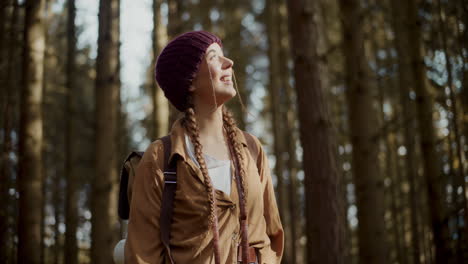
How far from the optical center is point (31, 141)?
7367mm

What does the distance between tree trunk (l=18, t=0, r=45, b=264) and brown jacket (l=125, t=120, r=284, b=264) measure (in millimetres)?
5444

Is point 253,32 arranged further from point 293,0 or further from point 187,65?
point 187,65

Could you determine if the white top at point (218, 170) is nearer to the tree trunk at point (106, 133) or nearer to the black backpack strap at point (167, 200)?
the black backpack strap at point (167, 200)

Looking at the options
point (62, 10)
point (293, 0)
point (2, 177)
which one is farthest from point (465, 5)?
point (62, 10)

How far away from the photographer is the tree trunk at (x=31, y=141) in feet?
23.6

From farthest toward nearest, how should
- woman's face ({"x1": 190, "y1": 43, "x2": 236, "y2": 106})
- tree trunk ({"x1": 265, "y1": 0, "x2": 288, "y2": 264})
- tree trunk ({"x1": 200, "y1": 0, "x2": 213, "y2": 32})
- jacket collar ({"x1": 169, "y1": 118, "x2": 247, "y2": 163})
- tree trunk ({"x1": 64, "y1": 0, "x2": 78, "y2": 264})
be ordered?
tree trunk ({"x1": 200, "y1": 0, "x2": 213, "y2": 32}) < tree trunk ({"x1": 265, "y1": 0, "x2": 288, "y2": 264}) < tree trunk ({"x1": 64, "y1": 0, "x2": 78, "y2": 264}) < woman's face ({"x1": 190, "y1": 43, "x2": 236, "y2": 106}) < jacket collar ({"x1": 169, "y1": 118, "x2": 247, "y2": 163})

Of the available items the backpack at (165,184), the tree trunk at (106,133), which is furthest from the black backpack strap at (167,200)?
the tree trunk at (106,133)

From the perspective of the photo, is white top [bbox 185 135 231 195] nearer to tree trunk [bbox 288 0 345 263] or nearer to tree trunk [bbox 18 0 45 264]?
tree trunk [bbox 288 0 345 263]

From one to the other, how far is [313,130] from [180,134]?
7.10ft

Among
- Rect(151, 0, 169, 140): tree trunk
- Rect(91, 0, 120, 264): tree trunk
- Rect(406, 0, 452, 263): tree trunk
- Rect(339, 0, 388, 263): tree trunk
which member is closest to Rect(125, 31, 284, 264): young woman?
Rect(339, 0, 388, 263): tree trunk

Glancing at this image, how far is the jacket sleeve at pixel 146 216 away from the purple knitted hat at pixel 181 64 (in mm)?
→ 367

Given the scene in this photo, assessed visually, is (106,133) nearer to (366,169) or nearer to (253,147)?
(366,169)

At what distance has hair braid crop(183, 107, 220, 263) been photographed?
2.29 meters

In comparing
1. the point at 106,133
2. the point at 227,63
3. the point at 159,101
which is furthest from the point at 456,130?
the point at 159,101
